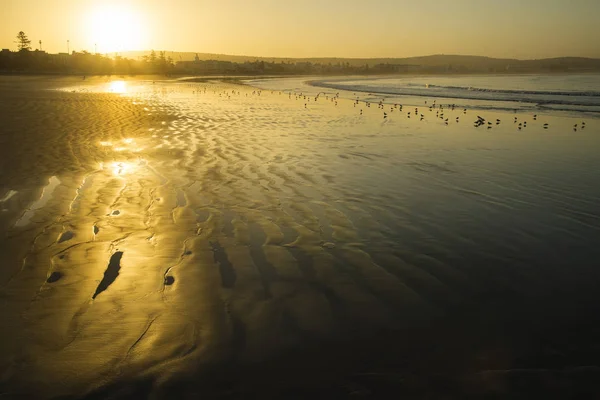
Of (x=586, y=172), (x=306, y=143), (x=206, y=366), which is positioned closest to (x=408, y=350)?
(x=206, y=366)

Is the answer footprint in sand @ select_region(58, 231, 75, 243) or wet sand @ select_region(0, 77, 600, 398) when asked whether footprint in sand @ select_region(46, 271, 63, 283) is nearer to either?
wet sand @ select_region(0, 77, 600, 398)

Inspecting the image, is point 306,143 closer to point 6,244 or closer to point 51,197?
point 51,197

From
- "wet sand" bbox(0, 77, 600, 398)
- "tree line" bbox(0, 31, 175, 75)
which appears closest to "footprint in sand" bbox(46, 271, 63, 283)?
"wet sand" bbox(0, 77, 600, 398)

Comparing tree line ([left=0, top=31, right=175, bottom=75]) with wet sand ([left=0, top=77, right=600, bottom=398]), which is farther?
tree line ([left=0, top=31, right=175, bottom=75])

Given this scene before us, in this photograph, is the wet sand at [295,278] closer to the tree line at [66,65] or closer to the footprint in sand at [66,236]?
the footprint in sand at [66,236]

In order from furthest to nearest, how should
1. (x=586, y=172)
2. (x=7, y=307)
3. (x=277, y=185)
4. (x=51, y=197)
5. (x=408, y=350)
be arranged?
1. (x=586, y=172)
2. (x=277, y=185)
3. (x=51, y=197)
4. (x=7, y=307)
5. (x=408, y=350)

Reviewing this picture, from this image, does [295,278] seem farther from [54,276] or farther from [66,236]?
[66,236]

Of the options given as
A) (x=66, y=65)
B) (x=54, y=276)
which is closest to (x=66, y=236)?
(x=54, y=276)

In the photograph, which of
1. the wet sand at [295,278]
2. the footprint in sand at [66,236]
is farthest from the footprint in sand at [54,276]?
the footprint in sand at [66,236]

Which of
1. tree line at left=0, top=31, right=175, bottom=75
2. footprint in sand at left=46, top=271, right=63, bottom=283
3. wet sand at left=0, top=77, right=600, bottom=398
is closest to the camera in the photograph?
wet sand at left=0, top=77, right=600, bottom=398
